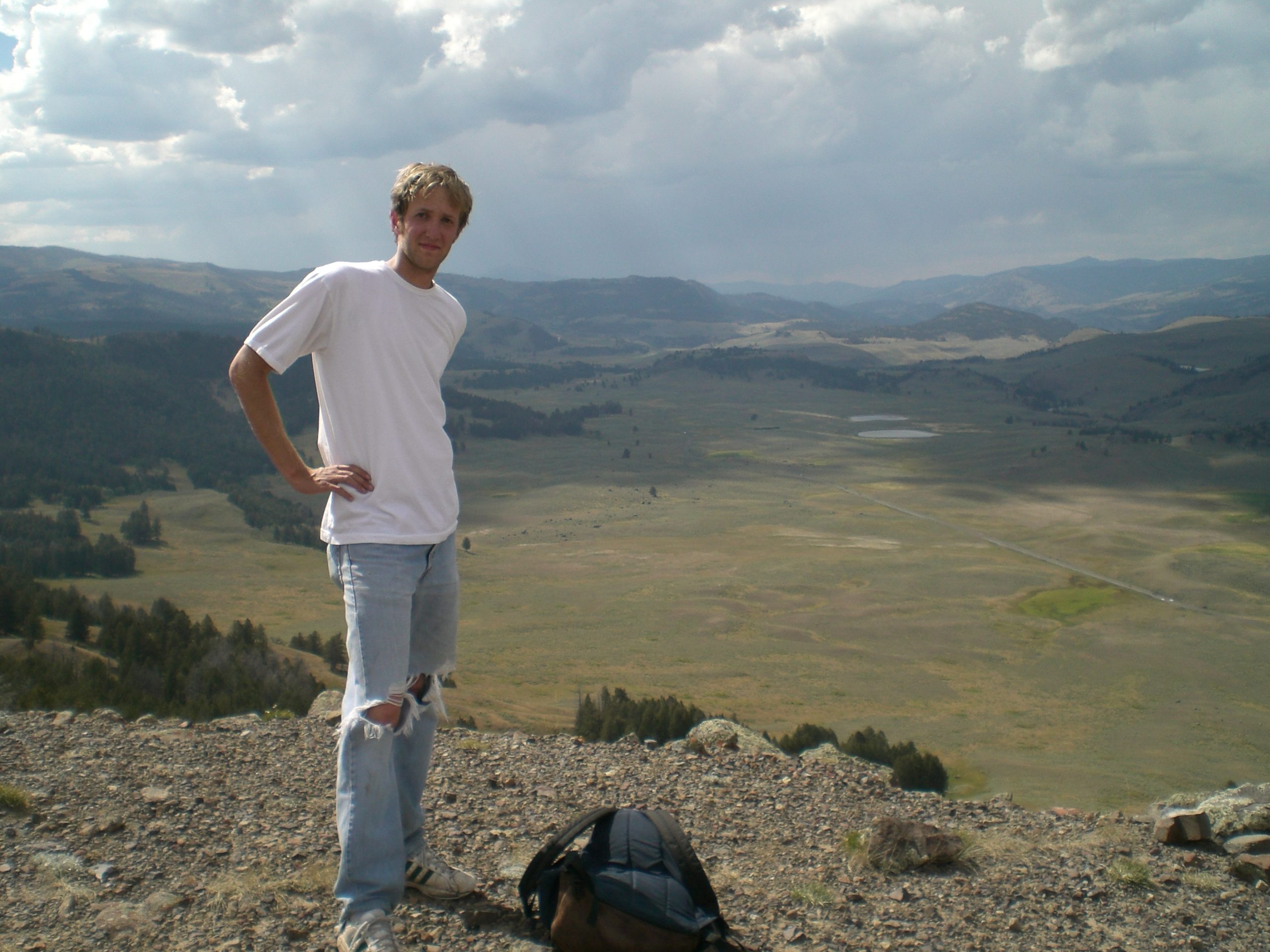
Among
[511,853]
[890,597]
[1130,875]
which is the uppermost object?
[511,853]

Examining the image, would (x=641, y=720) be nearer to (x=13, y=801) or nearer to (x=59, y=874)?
(x=13, y=801)

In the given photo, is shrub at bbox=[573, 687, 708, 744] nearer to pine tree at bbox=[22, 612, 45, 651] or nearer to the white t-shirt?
the white t-shirt

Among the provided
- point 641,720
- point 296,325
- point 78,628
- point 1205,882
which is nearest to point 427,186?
point 296,325

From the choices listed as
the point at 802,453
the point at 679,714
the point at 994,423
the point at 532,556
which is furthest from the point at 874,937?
the point at 994,423

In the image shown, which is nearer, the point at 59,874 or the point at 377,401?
the point at 377,401

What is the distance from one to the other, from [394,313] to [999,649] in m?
60.4

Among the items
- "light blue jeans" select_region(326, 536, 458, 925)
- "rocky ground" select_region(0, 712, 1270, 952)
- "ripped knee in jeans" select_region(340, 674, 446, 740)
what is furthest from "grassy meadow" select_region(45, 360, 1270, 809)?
"light blue jeans" select_region(326, 536, 458, 925)

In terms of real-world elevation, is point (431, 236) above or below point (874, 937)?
above

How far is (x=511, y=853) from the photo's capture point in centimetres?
614

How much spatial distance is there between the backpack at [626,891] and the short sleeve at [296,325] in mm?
2895

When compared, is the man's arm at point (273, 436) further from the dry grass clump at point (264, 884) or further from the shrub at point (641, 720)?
the shrub at point (641, 720)

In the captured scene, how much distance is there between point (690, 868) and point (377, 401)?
299cm

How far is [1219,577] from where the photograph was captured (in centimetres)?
7662

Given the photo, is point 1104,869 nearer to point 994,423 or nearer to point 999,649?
point 999,649
